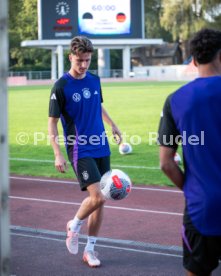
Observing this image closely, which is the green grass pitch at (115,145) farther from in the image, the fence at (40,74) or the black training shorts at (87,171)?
the fence at (40,74)

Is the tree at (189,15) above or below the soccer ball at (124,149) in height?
above

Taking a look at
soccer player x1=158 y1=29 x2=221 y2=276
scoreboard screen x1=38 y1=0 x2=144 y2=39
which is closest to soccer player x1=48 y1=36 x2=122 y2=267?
soccer player x1=158 y1=29 x2=221 y2=276

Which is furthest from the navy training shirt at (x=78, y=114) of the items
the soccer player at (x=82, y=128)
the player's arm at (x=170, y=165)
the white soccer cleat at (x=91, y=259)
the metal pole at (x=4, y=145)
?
the metal pole at (x=4, y=145)

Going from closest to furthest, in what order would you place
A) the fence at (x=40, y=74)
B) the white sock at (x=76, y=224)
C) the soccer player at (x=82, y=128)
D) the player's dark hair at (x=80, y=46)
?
the player's dark hair at (x=80, y=46)
the soccer player at (x=82, y=128)
the white sock at (x=76, y=224)
the fence at (x=40, y=74)

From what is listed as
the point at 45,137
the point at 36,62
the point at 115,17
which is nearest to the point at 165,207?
the point at 45,137

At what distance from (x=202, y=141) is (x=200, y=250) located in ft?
1.97

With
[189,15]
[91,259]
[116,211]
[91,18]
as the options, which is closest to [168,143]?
[91,259]

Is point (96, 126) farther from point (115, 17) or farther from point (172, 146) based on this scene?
point (115, 17)

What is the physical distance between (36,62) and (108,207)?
7312 centimetres

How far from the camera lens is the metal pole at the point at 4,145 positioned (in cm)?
216

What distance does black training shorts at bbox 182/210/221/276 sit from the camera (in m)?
3.16

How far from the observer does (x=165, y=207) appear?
8.05 m

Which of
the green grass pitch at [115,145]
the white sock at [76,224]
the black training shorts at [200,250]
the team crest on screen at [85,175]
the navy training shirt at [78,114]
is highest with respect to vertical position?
the navy training shirt at [78,114]

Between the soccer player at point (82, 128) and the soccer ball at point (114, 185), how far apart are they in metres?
0.07
